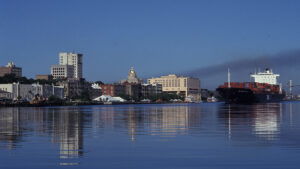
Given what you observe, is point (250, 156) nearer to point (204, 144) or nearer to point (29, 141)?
point (204, 144)

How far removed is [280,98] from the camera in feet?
543

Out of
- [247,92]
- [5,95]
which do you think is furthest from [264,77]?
[5,95]

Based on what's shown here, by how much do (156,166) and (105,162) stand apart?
165 centimetres

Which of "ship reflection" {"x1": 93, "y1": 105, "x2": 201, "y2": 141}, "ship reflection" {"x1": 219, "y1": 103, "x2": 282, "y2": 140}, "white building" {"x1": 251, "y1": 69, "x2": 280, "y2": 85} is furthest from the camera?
"white building" {"x1": 251, "y1": 69, "x2": 280, "y2": 85}

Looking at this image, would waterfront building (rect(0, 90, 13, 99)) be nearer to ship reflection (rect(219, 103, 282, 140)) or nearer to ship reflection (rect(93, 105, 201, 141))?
ship reflection (rect(93, 105, 201, 141))

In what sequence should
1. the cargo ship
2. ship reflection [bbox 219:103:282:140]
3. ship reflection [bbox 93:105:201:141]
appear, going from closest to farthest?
1. ship reflection [bbox 219:103:282:140]
2. ship reflection [bbox 93:105:201:141]
3. the cargo ship

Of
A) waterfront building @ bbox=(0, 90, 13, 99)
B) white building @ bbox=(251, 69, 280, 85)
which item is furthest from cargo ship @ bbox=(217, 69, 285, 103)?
waterfront building @ bbox=(0, 90, 13, 99)

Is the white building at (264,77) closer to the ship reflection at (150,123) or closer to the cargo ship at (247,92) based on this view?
the cargo ship at (247,92)

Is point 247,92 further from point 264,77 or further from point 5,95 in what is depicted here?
point 5,95

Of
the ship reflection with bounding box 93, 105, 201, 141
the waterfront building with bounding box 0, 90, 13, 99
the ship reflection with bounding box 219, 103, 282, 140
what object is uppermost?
the waterfront building with bounding box 0, 90, 13, 99

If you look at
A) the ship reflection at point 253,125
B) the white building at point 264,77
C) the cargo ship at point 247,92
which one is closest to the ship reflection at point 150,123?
the ship reflection at point 253,125

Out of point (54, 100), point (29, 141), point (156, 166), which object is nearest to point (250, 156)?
point (156, 166)

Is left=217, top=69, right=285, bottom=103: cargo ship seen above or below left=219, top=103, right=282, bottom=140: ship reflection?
above

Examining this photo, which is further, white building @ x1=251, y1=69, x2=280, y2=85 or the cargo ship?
white building @ x1=251, y1=69, x2=280, y2=85
